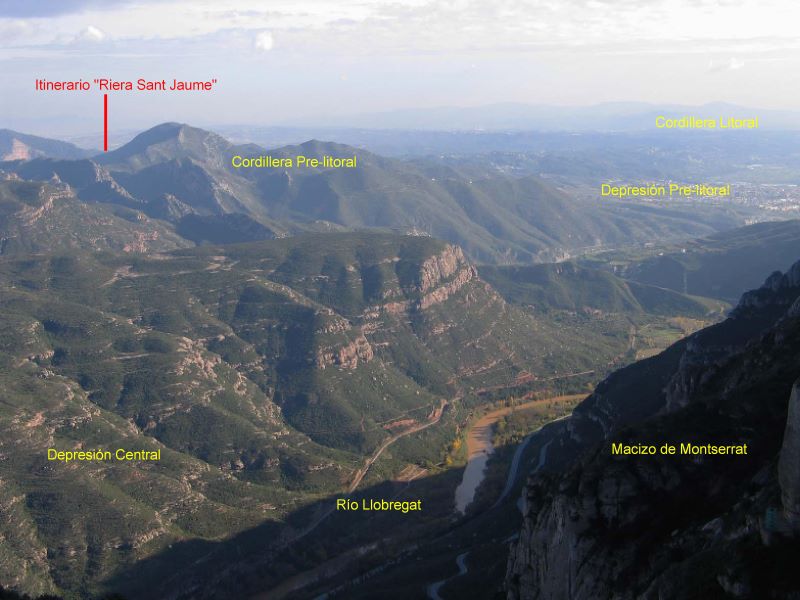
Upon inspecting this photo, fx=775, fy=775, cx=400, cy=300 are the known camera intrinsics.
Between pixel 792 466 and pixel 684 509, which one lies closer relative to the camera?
pixel 792 466

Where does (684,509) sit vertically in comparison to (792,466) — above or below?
below

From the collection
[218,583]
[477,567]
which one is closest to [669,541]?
[477,567]

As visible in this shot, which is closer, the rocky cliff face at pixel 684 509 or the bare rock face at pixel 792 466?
the bare rock face at pixel 792 466

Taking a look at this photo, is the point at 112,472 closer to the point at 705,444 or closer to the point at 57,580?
the point at 57,580

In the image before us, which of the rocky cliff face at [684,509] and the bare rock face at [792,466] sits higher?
the bare rock face at [792,466]
